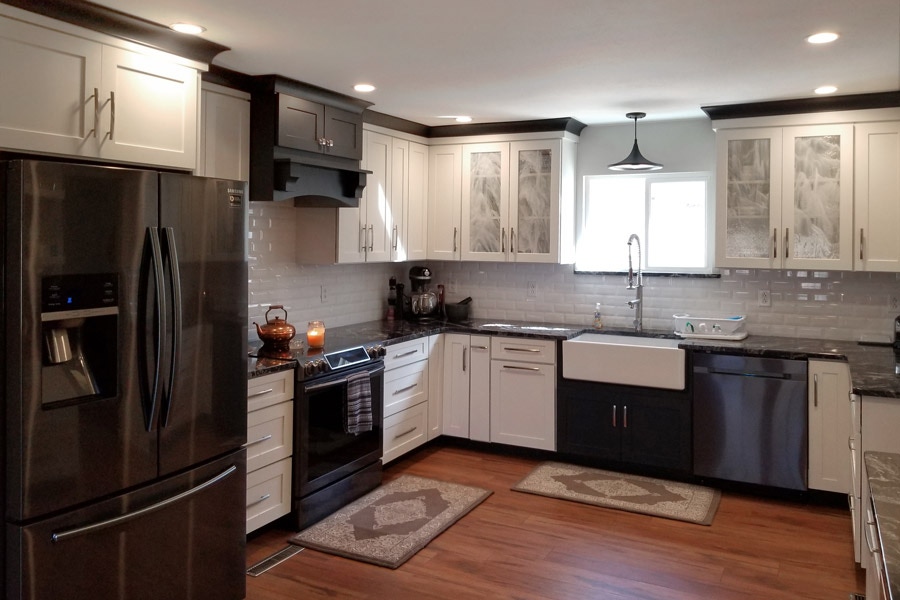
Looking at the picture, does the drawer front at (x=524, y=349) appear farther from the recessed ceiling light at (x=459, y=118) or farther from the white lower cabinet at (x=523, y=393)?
the recessed ceiling light at (x=459, y=118)

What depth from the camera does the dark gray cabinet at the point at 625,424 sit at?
4508 millimetres

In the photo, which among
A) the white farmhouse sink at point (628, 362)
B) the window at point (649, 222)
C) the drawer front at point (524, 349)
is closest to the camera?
the white farmhouse sink at point (628, 362)

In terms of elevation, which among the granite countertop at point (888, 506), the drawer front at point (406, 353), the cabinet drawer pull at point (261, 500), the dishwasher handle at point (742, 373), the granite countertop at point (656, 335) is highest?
the granite countertop at point (656, 335)

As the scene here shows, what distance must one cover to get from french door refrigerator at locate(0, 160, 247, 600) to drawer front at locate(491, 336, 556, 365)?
2.33 metres

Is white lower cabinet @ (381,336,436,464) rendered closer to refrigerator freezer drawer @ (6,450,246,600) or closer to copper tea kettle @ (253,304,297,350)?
copper tea kettle @ (253,304,297,350)

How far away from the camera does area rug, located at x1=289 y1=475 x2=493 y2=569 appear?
11.5 feet

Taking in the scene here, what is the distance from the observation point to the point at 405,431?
15.8ft

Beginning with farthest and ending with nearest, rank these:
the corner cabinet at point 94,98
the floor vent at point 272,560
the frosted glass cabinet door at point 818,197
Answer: the frosted glass cabinet door at point 818,197
the floor vent at point 272,560
the corner cabinet at point 94,98

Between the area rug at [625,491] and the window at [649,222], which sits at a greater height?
the window at [649,222]

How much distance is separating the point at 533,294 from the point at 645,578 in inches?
107

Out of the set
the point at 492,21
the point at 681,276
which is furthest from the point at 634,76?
the point at 681,276

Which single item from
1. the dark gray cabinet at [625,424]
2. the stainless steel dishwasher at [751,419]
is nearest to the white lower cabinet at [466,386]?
the dark gray cabinet at [625,424]

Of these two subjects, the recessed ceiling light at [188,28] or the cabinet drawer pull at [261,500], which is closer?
the recessed ceiling light at [188,28]

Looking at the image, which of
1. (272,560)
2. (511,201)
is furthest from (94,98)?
(511,201)
